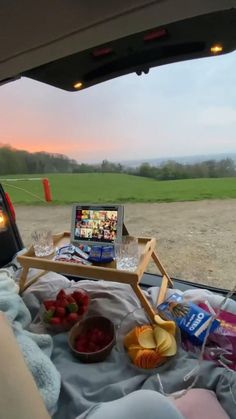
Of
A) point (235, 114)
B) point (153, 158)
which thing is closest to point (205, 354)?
point (153, 158)

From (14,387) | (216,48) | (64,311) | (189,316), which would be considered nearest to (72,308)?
(64,311)

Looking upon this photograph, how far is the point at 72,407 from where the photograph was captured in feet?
3.03

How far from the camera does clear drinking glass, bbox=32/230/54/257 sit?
1427mm

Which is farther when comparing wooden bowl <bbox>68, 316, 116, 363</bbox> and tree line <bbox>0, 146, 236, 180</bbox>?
tree line <bbox>0, 146, 236, 180</bbox>

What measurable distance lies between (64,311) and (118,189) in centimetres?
92

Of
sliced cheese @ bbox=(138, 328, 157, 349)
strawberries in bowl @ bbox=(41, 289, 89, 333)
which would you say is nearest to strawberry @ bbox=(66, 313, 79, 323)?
strawberries in bowl @ bbox=(41, 289, 89, 333)

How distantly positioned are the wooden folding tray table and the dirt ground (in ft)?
0.45

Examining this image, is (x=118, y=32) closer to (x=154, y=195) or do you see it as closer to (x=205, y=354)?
(x=205, y=354)

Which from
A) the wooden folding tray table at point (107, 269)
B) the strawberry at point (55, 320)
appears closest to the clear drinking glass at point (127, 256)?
the wooden folding tray table at point (107, 269)

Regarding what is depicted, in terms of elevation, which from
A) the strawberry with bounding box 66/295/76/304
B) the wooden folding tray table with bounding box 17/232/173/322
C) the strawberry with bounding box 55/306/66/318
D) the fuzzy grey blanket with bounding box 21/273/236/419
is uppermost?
the wooden folding tray table with bounding box 17/232/173/322

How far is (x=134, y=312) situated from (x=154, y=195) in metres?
0.90

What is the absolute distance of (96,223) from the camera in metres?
1.39

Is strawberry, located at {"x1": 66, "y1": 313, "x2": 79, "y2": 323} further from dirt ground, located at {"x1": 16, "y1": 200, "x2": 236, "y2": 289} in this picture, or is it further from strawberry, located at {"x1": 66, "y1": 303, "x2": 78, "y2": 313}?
dirt ground, located at {"x1": 16, "y1": 200, "x2": 236, "y2": 289}

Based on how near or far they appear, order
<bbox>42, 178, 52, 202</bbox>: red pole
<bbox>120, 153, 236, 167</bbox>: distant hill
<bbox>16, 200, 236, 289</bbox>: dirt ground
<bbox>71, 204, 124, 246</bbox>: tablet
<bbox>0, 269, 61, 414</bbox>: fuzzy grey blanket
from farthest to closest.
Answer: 1. <bbox>42, 178, 52, 202</bbox>: red pole
2. <bbox>16, 200, 236, 289</bbox>: dirt ground
3. <bbox>120, 153, 236, 167</bbox>: distant hill
4. <bbox>71, 204, 124, 246</bbox>: tablet
5. <bbox>0, 269, 61, 414</bbox>: fuzzy grey blanket
